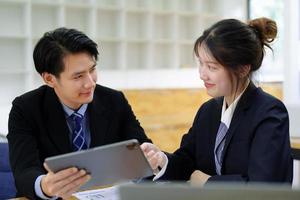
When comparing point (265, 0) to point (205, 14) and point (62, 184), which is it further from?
point (62, 184)

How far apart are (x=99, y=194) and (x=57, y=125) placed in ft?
1.56

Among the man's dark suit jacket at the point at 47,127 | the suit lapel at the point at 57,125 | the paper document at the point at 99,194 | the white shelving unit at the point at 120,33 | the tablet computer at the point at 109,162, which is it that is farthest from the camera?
the white shelving unit at the point at 120,33

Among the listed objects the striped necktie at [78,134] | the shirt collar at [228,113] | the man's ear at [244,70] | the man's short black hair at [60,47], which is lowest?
the striped necktie at [78,134]

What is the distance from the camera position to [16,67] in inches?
192

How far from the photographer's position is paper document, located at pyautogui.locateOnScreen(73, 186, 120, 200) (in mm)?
1545

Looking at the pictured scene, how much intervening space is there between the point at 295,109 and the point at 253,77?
139 cm

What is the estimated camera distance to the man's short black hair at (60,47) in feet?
6.19

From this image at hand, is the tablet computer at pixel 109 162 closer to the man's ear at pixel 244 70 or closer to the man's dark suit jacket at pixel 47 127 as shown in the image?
the man's dark suit jacket at pixel 47 127

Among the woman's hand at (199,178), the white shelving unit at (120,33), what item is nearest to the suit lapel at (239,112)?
the woman's hand at (199,178)

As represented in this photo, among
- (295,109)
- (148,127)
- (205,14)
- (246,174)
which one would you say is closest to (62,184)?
(246,174)

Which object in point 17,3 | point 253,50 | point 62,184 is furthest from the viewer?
point 17,3

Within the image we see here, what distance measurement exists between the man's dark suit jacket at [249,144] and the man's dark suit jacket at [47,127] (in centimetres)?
34

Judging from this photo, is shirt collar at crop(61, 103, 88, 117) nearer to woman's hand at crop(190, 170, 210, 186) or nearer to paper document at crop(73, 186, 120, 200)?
paper document at crop(73, 186, 120, 200)

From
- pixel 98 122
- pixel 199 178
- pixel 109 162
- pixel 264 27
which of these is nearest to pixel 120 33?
pixel 98 122
